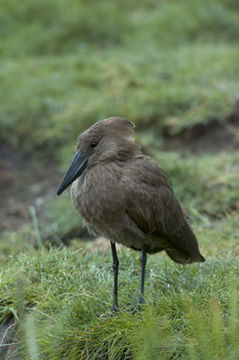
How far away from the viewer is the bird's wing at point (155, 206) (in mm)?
3375

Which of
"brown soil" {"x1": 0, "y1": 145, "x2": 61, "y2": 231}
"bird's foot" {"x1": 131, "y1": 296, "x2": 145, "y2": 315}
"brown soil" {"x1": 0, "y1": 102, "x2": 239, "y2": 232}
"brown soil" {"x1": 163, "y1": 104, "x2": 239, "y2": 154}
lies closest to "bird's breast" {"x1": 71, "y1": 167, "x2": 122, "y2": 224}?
"bird's foot" {"x1": 131, "y1": 296, "x2": 145, "y2": 315}

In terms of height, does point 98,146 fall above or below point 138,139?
above

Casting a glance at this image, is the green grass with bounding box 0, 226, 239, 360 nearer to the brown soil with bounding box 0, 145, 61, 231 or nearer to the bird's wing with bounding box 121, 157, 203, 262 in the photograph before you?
the bird's wing with bounding box 121, 157, 203, 262

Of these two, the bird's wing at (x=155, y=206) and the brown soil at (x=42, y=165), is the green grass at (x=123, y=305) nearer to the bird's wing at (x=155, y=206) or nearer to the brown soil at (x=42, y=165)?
the bird's wing at (x=155, y=206)

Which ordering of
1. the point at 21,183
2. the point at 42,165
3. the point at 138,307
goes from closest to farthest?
the point at 138,307, the point at 21,183, the point at 42,165

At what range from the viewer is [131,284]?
380 cm

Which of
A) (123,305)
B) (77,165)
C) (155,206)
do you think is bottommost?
(123,305)

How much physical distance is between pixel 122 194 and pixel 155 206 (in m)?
0.25

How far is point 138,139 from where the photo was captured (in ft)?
22.4

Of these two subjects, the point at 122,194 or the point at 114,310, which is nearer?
the point at 122,194

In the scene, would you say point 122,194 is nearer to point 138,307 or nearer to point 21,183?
point 138,307

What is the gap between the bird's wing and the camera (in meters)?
3.38

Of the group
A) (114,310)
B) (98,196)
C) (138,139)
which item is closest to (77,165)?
(98,196)

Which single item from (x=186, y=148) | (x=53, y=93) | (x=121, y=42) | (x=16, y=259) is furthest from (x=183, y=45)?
(x=16, y=259)
